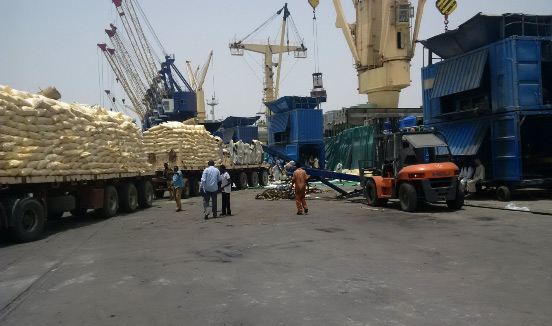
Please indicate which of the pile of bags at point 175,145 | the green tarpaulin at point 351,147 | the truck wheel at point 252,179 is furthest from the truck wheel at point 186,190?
the green tarpaulin at point 351,147

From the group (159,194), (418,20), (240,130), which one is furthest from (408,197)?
(418,20)

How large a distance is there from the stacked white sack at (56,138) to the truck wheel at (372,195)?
793 cm

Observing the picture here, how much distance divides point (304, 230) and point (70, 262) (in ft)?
15.7

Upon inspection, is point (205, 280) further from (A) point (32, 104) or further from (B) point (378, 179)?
(B) point (378, 179)

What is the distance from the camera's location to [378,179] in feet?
49.8

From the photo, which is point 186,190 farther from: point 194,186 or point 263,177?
point 263,177

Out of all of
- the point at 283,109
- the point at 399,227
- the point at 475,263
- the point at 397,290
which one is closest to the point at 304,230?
the point at 399,227

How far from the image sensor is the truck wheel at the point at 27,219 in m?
10.0

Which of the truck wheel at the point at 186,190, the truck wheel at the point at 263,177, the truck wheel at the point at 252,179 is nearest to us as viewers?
the truck wheel at the point at 186,190

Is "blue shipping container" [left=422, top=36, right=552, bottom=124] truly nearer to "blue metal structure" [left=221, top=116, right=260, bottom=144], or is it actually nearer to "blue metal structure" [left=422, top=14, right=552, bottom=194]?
"blue metal structure" [left=422, top=14, right=552, bottom=194]

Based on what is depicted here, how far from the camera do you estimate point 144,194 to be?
17719 mm

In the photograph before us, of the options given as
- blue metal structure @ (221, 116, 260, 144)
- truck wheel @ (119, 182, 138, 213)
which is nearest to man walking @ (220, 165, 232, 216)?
truck wheel @ (119, 182, 138, 213)

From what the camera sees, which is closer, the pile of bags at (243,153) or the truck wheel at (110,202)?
the truck wheel at (110,202)

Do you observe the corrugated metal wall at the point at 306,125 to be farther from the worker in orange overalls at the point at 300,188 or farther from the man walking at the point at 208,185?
the man walking at the point at 208,185
